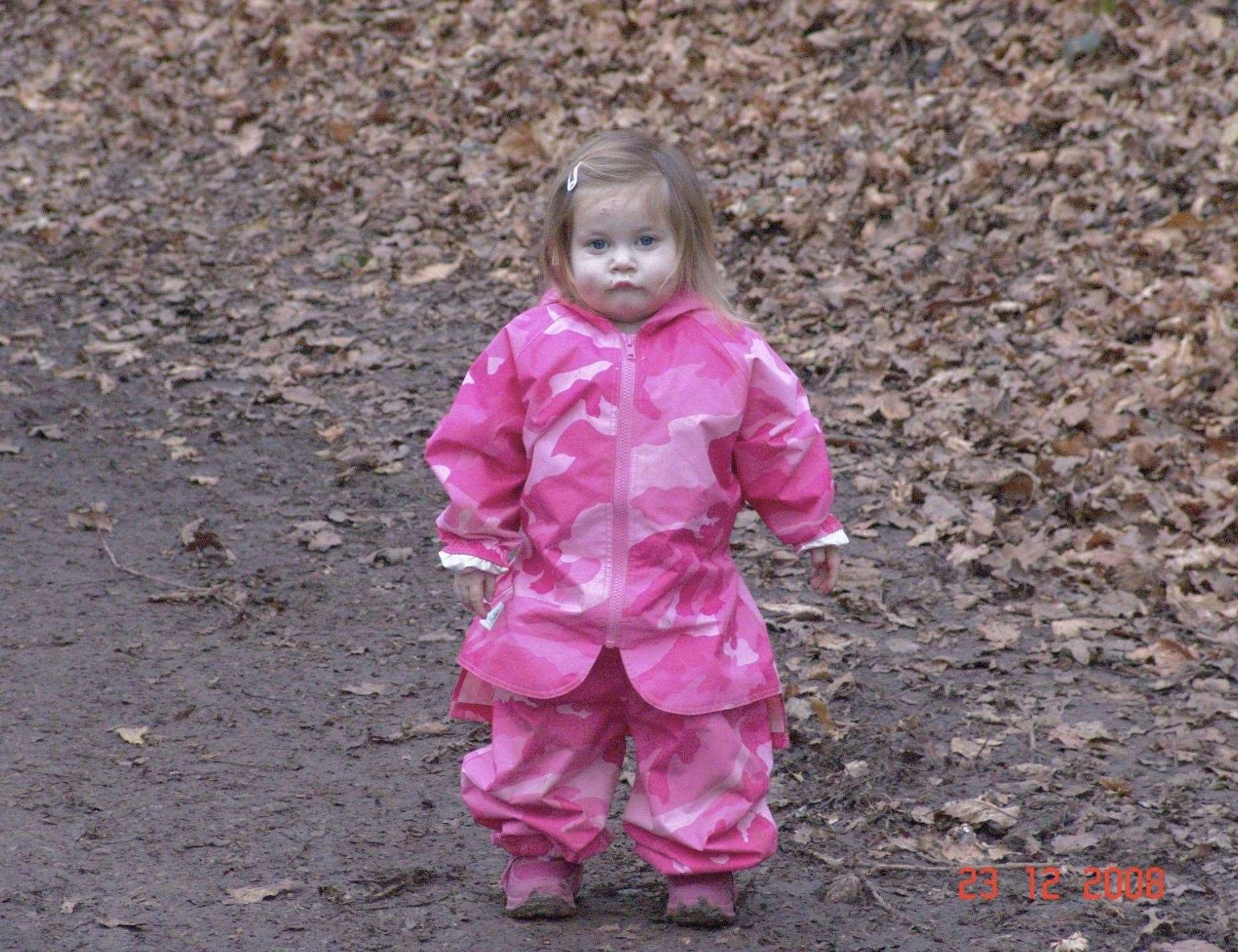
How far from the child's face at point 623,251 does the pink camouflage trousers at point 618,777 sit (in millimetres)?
776

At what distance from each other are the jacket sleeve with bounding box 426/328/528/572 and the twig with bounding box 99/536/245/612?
7.64 ft

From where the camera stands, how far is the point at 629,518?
10.3 feet

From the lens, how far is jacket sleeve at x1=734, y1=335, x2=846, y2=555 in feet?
10.5

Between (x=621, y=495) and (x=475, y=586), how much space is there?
15.1 inches

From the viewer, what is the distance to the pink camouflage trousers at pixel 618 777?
3230mm

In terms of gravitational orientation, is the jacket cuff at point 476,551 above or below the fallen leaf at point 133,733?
above

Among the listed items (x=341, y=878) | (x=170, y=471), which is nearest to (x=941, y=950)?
(x=341, y=878)

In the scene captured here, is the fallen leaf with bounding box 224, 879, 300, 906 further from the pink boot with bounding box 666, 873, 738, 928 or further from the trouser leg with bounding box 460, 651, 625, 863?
the pink boot with bounding box 666, 873, 738, 928

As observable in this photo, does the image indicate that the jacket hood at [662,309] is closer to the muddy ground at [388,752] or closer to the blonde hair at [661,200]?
the blonde hair at [661,200]

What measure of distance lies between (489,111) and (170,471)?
15.8 ft

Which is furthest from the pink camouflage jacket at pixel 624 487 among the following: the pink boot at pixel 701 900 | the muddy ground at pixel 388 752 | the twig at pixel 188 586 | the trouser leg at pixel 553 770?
the twig at pixel 188 586

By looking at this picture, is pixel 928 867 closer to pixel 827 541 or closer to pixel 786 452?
pixel 827 541

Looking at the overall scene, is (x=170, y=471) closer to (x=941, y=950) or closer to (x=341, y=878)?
(x=341, y=878)

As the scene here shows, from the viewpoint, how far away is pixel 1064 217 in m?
7.79
